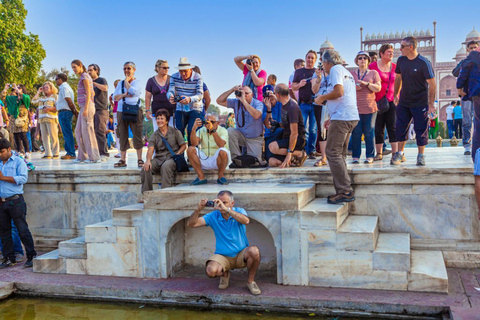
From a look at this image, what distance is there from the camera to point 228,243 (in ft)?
17.9

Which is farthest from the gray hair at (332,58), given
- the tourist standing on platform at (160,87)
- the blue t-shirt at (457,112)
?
the blue t-shirt at (457,112)

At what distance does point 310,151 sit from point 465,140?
3013 mm

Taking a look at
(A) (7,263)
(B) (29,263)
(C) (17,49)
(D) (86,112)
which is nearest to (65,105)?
(D) (86,112)

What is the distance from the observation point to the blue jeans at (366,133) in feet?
24.5

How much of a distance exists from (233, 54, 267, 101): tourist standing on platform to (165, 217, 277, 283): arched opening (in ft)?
8.40

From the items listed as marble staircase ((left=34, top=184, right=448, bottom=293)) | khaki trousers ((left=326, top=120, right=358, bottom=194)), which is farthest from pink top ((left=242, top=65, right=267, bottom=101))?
khaki trousers ((left=326, top=120, right=358, bottom=194))

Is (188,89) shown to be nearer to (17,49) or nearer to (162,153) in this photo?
(162,153)

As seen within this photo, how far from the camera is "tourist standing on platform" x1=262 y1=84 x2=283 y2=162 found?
728 centimetres

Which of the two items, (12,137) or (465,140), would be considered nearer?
(465,140)

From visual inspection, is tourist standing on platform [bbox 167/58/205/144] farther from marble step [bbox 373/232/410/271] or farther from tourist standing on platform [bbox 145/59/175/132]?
marble step [bbox 373/232/410/271]

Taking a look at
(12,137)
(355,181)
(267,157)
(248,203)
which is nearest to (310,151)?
(267,157)

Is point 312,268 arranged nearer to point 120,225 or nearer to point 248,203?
point 248,203

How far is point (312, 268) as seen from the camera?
552 centimetres

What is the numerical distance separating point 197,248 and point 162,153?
4.65 feet
